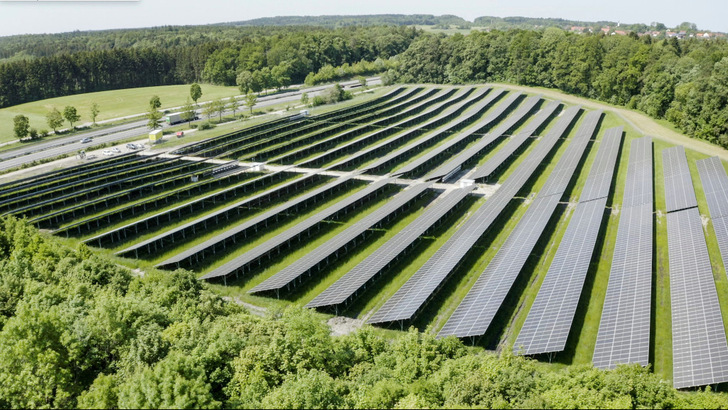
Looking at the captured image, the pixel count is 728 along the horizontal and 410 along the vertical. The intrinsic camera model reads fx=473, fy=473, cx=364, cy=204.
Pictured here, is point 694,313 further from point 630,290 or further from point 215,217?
point 215,217

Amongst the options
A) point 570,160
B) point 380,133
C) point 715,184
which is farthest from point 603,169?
point 380,133

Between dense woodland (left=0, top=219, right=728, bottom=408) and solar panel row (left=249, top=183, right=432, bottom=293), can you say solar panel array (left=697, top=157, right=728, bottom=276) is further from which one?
solar panel row (left=249, top=183, right=432, bottom=293)

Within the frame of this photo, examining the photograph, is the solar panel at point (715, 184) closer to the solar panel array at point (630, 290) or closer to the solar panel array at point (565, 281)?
the solar panel array at point (630, 290)

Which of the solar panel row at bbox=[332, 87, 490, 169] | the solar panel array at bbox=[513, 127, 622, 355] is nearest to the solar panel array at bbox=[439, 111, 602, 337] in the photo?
the solar panel array at bbox=[513, 127, 622, 355]

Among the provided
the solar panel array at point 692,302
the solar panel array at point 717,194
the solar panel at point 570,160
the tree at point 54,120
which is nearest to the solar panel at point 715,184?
the solar panel array at point 717,194

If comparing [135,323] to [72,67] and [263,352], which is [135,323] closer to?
[263,352]
